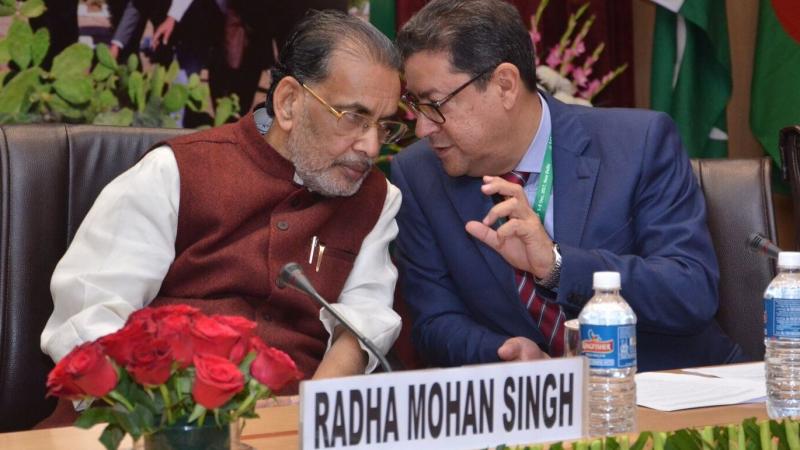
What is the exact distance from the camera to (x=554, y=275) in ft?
7.27

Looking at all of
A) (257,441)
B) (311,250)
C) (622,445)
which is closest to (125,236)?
(311,250)

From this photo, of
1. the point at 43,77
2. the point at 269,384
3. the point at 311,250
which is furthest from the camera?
the point at 43,77

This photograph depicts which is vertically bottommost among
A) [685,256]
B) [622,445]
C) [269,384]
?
[685,256]

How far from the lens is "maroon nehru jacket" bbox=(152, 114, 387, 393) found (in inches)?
86.0

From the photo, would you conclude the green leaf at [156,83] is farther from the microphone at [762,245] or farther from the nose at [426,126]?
the microphone at [762,245]

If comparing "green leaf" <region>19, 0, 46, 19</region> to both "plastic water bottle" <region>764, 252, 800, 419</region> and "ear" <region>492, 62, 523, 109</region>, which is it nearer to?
"ear" <region>492, 62, 523, 109</region>

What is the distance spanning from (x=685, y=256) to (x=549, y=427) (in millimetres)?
1097

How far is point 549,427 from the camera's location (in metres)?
1.35

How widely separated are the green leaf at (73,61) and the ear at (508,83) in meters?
1.14

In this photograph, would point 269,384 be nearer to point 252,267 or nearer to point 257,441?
point 257,441

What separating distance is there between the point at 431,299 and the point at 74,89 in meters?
1.14

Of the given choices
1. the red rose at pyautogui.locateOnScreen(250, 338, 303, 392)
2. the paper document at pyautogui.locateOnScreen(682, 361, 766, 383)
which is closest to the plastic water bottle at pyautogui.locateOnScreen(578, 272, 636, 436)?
the paper document at pyautogui.locateOnScreen(682, 361, 766, 383)

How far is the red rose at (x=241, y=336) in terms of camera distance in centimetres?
117

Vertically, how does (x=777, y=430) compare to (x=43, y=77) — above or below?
below
